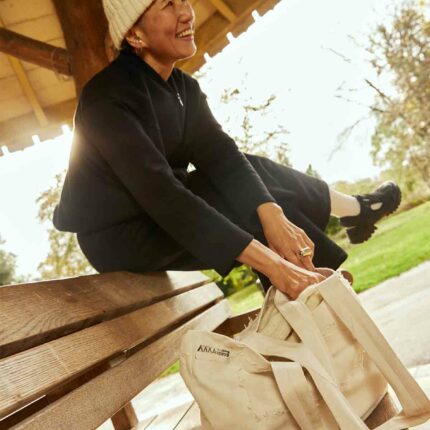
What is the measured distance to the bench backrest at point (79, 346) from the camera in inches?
34.8

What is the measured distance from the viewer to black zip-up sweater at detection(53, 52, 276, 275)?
149cm

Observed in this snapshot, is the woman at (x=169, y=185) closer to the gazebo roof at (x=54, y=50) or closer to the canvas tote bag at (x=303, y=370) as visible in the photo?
the canvas tote bag at (x=303, y=370)

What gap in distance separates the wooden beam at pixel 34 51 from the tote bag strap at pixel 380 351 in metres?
2.86

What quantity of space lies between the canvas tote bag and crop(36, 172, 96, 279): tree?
27.9ft

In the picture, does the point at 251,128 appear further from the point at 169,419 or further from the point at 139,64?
the point at 169,419

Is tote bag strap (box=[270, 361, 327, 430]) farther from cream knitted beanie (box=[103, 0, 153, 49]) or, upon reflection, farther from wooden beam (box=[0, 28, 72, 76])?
wooden beam (box=[0, 28, 72, 76])

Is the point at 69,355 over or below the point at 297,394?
over

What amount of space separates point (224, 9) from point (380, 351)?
3178 millimetres

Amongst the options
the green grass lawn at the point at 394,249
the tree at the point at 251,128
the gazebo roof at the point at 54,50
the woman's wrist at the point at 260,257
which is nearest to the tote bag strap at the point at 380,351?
the woman's wrist at the point at 260,257

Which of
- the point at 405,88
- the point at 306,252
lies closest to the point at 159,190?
the point at 306,252

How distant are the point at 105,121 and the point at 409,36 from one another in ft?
45.7

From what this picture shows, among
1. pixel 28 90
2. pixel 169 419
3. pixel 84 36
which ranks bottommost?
pixel 169 419

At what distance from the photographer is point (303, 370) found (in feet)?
3.42

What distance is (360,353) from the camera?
3.82 feet
